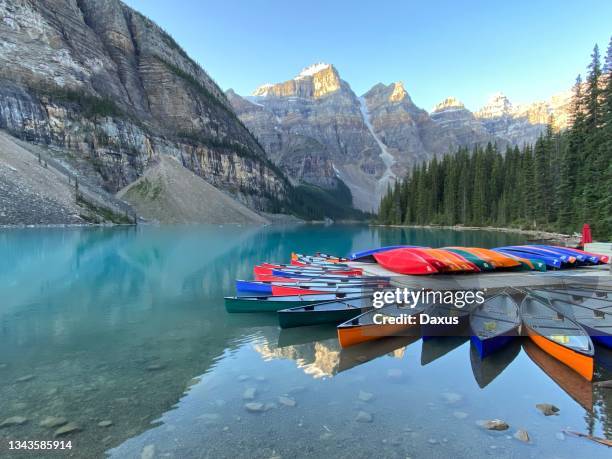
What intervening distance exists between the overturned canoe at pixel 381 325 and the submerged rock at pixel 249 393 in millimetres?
3894

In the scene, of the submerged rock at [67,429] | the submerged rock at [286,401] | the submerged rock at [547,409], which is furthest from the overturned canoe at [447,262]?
the submerged rock at [67,429]

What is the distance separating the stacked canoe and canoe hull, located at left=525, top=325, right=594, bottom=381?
0.03 m

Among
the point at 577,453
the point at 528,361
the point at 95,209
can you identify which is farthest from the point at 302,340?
the point at 95,209

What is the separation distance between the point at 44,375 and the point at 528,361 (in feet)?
50.5

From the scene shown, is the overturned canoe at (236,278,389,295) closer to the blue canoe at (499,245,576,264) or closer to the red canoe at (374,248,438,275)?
the red canoe at (374,248,438,275)

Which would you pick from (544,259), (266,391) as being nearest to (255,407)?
(266,391)

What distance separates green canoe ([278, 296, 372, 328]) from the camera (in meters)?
15.3

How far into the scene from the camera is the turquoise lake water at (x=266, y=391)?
7.91 metres

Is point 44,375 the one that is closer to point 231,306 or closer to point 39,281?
point 231,306

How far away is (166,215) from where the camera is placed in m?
117

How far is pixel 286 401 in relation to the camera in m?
9.69

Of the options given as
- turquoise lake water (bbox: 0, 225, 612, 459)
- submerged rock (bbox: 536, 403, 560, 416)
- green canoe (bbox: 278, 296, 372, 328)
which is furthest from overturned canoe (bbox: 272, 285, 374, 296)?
submerged rock (bbox: 536, 403, 560, 416)

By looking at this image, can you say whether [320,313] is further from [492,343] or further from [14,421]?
[14,421]

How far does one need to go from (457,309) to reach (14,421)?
14.8 m
